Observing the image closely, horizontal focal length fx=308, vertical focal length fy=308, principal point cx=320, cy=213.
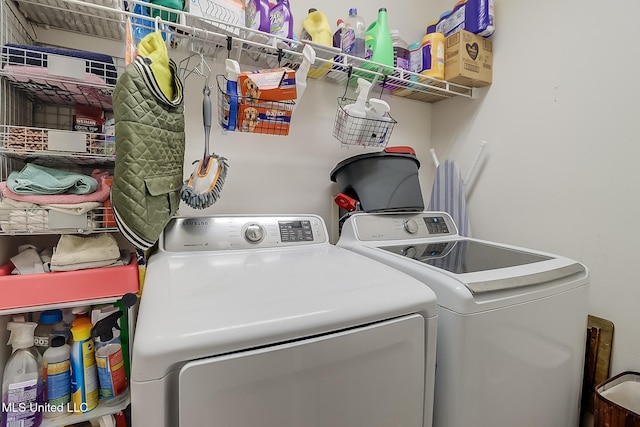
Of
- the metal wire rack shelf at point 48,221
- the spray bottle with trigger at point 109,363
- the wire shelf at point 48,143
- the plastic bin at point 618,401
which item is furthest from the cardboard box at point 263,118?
the plastic bin at point 618,401

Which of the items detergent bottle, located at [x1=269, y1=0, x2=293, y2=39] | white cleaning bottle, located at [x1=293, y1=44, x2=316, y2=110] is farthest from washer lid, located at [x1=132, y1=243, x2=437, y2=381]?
detergent bottle, located at [x1=269, y1=0, x2=293, y2=39]

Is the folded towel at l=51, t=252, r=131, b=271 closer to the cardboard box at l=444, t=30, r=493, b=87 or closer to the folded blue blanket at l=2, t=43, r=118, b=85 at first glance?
the folded blue blanket at l=2, t=43, r=118, b=85

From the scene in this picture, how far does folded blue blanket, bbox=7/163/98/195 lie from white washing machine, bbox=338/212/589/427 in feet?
3.23

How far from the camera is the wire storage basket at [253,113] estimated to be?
119 centimetres

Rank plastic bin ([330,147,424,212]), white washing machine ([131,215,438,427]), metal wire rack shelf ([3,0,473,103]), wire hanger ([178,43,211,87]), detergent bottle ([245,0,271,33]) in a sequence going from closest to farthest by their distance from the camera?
white washing machine ([131,215,438,427]) → metal wire rack shelf ([3,0,473,103]) → detergent bottle ([245,0,271,33]) → wire hanger ([178,43,211,87]) → plastic bin ([330,147,424,212])

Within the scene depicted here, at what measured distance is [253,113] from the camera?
47.9 inches

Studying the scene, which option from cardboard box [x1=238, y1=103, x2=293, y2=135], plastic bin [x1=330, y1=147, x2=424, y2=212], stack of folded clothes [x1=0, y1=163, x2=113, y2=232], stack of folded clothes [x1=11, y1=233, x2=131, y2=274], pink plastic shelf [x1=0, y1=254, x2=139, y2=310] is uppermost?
cardboard box [x1=238, y1=103, x2=293, y2=135]

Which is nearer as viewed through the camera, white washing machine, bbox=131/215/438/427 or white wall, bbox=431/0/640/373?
white washing machine, bbox=131/215/438/427

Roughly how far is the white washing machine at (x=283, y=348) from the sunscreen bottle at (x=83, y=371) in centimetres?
34

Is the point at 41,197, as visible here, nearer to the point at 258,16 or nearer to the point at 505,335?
the point at 258,16

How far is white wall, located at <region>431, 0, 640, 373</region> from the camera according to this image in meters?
1.19

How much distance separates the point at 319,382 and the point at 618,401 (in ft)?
4.05

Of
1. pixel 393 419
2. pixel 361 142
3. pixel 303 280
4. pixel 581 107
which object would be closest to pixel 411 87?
pixel 361 142

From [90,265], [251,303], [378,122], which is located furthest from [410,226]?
[90,265]
